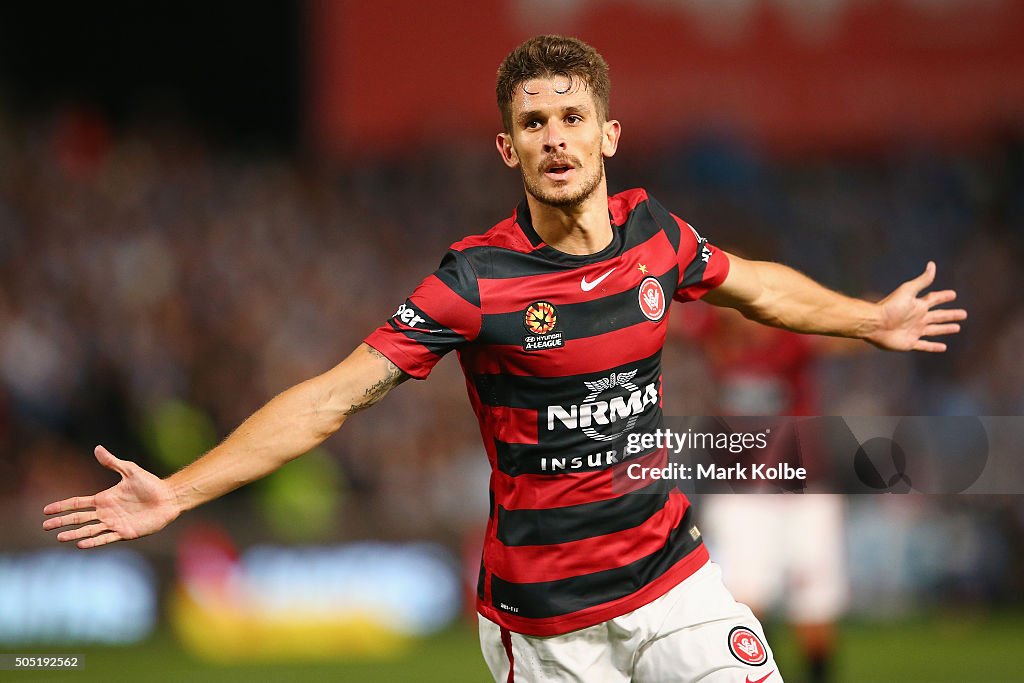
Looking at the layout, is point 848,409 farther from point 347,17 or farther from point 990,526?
point 347,17

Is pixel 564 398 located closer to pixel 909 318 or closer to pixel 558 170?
pixel 558 170

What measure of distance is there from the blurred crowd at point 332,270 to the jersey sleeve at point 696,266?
5.42m

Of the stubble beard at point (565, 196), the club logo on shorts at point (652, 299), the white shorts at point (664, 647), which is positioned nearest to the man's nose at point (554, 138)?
the stubble beard at point (565, 196)

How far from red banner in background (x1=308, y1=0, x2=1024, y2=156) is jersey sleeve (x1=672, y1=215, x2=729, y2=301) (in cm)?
984

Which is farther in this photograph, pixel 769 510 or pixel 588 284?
pixel 769 510

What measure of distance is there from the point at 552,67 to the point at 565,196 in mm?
410

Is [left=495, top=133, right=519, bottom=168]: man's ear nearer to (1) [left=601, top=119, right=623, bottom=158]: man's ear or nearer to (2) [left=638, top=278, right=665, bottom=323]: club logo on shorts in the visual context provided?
(1) [left=601, top=119, right=623, bottom=158]: man's ear

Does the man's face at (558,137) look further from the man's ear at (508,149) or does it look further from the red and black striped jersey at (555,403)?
the red and black striped jersey at (555,403)

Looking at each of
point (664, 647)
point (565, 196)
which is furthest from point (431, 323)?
point (664, 647)

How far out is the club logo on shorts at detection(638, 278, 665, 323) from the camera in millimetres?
4344

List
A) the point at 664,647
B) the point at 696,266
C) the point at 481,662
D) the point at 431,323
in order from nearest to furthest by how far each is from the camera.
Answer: the point at 431,323 → the point at 664,647 → the point at 696,266 → the point at 481,662

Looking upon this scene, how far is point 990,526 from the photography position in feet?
34.9

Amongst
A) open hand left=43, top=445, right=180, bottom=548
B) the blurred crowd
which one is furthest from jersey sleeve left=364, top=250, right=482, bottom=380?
the blurred crowd

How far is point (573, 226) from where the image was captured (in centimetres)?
433
